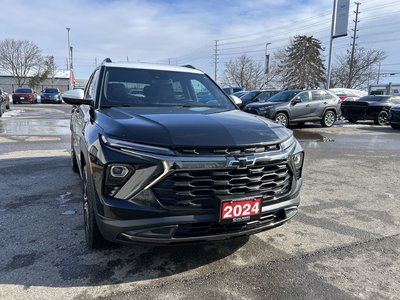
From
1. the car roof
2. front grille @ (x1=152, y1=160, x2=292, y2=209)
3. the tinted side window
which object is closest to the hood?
front grille @ (x1=152, y1=160, x2=292, y2=209)

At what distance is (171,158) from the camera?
2.61 metres

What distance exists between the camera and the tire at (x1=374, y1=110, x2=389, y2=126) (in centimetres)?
1812

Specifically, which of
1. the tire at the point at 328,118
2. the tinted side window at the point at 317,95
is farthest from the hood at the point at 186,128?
the tire at the point at 328,118

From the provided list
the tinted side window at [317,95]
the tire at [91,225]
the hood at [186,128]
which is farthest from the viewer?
the tinted side window at [317,95]

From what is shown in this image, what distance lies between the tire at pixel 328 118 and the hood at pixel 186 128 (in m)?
13.9

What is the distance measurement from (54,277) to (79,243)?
634mm

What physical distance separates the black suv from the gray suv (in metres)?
11.7

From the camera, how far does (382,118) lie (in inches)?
721

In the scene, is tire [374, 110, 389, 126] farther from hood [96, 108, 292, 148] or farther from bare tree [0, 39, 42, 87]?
bare tree [0, 39, 42, 87]

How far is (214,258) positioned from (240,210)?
2.57ft

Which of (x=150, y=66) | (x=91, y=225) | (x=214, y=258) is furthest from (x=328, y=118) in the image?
(x=91, y=225)

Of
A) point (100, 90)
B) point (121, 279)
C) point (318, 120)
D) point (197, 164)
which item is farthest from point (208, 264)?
point (318, 120)

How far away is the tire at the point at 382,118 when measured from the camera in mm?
18125

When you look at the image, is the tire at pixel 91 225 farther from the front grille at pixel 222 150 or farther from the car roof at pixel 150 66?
the car roof at pixel 150 66
